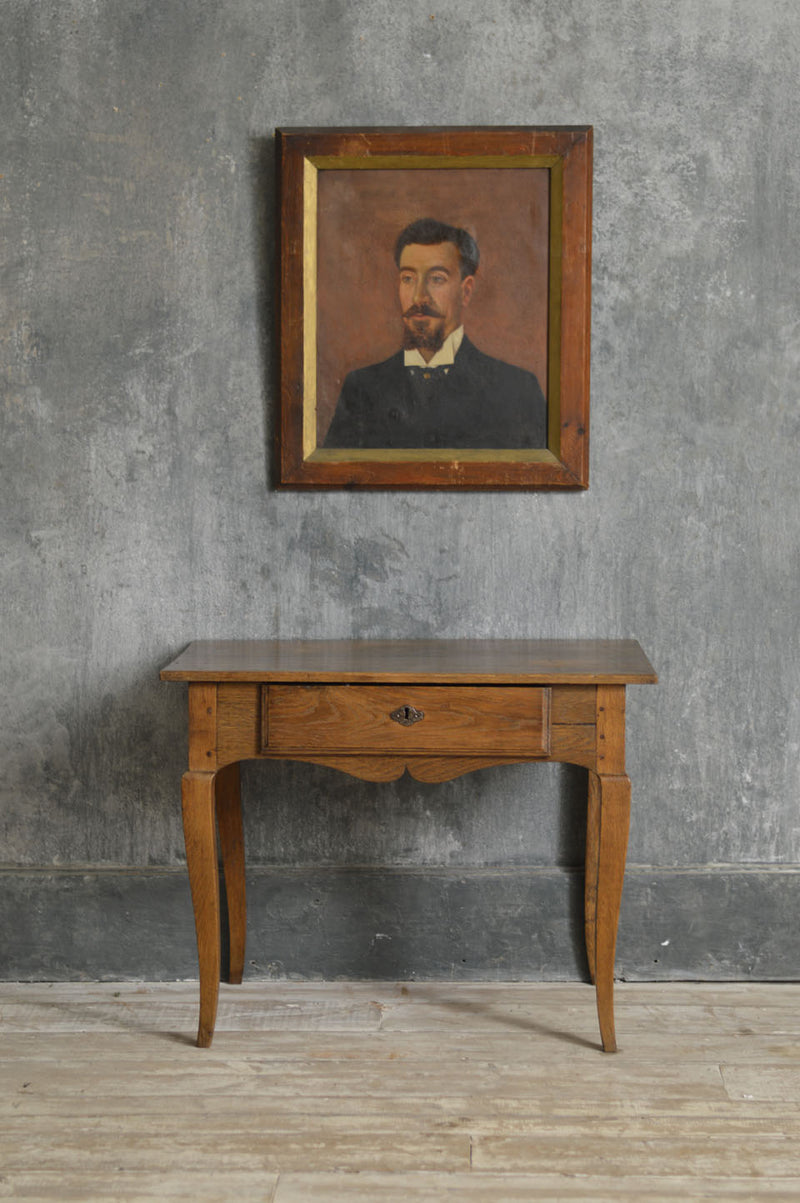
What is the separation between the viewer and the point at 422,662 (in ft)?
7.92

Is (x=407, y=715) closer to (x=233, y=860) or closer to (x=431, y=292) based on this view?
(x=233, y=860)

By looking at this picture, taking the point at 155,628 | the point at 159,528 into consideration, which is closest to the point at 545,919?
the point at 155,628

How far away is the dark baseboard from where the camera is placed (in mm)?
2842

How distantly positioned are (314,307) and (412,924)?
175 centimetres

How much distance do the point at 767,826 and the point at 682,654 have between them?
1.80ft

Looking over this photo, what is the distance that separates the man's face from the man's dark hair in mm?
11

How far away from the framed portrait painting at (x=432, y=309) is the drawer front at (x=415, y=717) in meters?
0.74

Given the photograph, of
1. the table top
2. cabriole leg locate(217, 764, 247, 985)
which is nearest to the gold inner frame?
the table top

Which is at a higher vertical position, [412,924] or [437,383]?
[437,383]

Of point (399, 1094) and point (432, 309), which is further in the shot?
point (432, 309)

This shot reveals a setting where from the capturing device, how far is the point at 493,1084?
2293 millimetres

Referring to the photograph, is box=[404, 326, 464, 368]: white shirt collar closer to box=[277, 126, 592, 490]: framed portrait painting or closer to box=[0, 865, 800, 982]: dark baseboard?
box=[277, 126, 592, 490]: framed portrait painting

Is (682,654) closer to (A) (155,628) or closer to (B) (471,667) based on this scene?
(B) (471,667)

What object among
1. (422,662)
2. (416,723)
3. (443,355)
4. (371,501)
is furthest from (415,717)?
(443,355)
